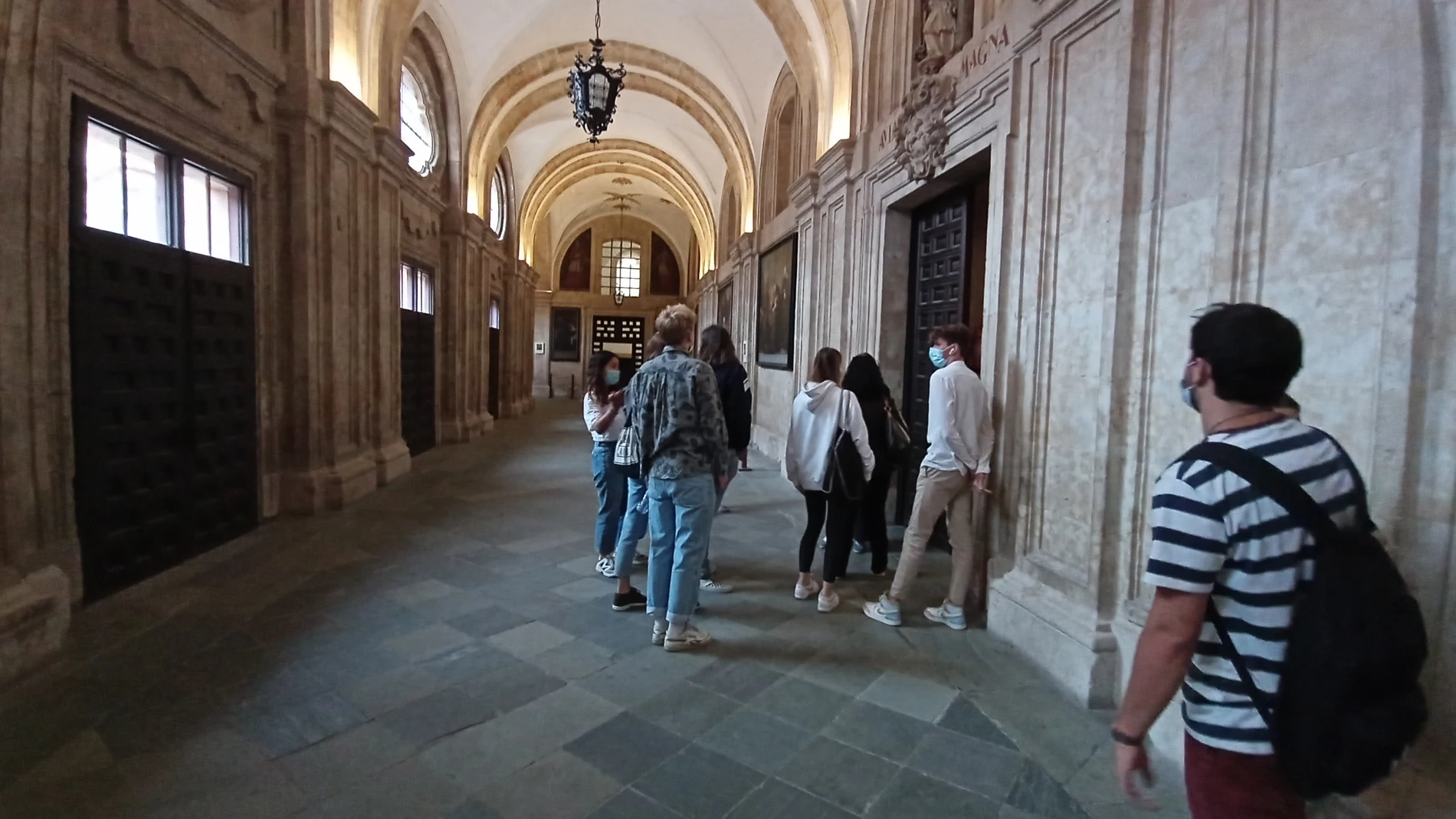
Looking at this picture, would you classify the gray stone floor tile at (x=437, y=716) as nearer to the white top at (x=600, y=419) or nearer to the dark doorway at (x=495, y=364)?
the white top at (x=600, y=419)

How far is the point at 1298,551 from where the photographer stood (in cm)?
128

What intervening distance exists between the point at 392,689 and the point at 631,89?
15.0m

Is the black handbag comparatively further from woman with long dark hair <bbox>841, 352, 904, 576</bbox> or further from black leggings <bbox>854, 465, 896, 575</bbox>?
black leggings <bbox>854, 465, 896, 575</bbox>

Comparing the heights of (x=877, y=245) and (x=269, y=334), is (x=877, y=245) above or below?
above

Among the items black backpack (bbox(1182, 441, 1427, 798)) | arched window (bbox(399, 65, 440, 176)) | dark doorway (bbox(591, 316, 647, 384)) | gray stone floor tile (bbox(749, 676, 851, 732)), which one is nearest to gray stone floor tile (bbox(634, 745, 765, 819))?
gray stone floor tile (bbox(749, 676, 851, 732))

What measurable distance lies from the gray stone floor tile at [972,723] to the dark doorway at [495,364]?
15.7 metres

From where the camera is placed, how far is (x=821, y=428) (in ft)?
13.7

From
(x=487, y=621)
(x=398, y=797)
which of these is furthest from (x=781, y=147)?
(x=398, y=797)

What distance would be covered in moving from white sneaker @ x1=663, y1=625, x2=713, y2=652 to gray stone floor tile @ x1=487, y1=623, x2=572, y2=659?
0.55 meters

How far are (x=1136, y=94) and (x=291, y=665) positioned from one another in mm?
4705

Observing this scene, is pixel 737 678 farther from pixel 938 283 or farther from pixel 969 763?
pixel 938 283

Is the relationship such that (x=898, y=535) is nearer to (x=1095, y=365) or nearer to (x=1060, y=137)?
(x=1095, y=365)

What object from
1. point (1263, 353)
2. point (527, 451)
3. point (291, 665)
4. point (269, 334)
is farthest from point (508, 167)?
point (1263, 353)

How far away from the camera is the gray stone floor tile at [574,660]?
333 cm
